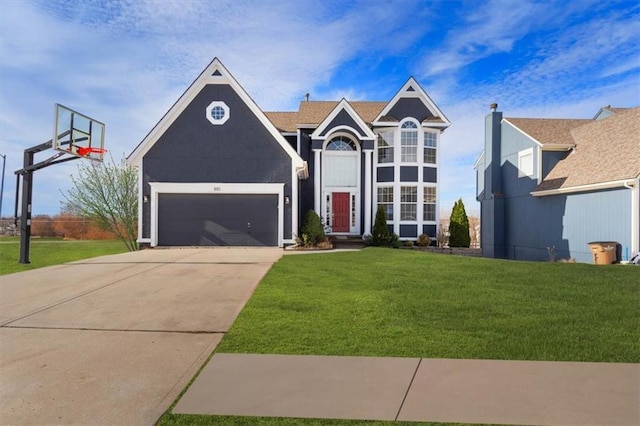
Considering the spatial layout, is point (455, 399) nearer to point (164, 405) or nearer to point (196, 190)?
point (164, 405)

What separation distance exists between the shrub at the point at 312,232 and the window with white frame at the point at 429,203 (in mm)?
6339

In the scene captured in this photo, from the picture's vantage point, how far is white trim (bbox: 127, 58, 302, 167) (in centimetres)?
1822

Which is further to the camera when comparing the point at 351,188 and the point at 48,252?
the point at 351,188

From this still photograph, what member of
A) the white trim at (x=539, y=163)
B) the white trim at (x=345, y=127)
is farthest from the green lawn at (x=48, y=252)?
the white trim at (x=539, y=163)

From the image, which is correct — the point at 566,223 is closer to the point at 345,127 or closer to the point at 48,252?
the point at 345,127

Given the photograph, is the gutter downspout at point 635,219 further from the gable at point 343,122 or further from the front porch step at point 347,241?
the gable at point 343,122

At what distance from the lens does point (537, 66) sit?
14562 mm

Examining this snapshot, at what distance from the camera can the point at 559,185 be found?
18.5 metres

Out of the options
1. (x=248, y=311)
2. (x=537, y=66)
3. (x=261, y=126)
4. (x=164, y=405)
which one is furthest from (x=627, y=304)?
A: (x=261, y=126)

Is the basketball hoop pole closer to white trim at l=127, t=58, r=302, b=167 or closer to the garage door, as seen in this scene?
white trim at l=127, t=58, r=302, b=167

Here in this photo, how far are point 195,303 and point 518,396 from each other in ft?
18.0

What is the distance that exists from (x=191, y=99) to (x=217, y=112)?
48.0 inches

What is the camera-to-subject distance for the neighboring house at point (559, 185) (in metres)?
15.5

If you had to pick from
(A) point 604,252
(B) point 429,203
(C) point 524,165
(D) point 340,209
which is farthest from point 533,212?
(D) point 340,209
